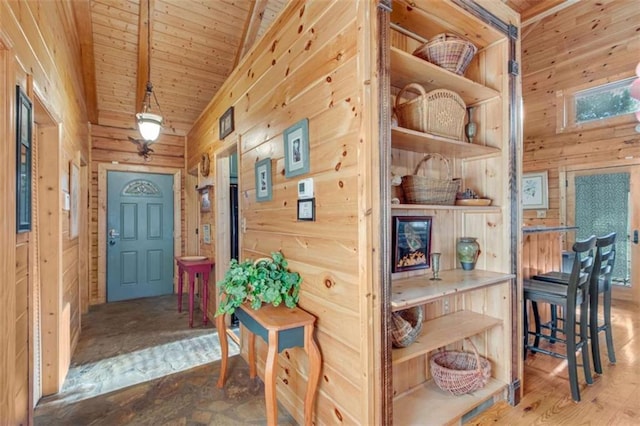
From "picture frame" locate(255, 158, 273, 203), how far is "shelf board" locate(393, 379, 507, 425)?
155cm

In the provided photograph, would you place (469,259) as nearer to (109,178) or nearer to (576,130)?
(576,130)

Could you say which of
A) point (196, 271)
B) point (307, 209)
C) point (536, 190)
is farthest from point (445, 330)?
point (536, 190)

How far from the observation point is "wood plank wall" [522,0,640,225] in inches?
169

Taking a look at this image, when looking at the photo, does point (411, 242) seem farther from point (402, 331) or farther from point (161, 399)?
point (161, 399)

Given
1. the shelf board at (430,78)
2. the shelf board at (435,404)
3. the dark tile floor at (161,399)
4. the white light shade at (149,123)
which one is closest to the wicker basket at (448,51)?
the shelf board at (430,78)

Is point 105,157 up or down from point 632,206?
up

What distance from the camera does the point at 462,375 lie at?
1942mm

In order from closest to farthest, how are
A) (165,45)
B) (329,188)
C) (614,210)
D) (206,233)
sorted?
(329,188) → (165,45) → (206,233) → (614,210)

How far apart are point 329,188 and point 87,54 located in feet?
11.7

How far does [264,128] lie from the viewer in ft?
7.85

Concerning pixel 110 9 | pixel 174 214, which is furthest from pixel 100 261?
pixel 110 9

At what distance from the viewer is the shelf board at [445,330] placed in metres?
1.68

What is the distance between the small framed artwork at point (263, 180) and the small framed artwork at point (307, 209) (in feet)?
1.46

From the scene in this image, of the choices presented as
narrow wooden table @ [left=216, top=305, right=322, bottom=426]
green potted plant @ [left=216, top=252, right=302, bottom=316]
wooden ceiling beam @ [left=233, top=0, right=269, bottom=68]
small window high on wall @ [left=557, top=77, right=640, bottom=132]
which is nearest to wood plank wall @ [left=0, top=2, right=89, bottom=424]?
green potted plant @ [left=216, top=252, right=302, bottom=316]
